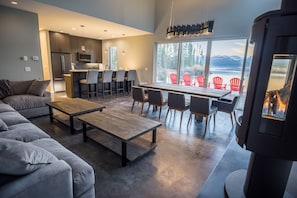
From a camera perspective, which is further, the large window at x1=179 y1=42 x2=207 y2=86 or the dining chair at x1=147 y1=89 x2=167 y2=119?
the large window at x1=179 y1=42 x2=207 y2=86

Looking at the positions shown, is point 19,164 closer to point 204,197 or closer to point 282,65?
point 204,197

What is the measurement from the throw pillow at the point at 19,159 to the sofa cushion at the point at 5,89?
349cm

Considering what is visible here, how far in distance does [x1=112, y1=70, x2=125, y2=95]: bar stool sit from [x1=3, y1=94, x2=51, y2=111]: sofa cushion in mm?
3143

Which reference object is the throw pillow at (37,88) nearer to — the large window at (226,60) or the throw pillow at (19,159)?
the throw pillow at (19,159)

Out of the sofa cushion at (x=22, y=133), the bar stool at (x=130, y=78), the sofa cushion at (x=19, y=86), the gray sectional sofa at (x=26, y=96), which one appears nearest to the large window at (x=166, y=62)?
the bar stool at (x=130, y=78)

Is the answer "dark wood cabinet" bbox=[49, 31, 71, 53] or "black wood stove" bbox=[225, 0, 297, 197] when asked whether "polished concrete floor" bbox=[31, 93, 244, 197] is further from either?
"dark wood cabinet" bbox=[49, 31, 71, 53]

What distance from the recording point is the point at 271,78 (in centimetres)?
133

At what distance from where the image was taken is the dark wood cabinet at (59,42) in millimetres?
6734

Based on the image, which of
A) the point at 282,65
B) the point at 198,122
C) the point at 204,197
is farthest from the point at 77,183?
the point at 198,122

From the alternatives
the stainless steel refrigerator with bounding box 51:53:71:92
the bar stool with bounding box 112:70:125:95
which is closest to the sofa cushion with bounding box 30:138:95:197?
the bar stool with bounding box 112:70:125:95

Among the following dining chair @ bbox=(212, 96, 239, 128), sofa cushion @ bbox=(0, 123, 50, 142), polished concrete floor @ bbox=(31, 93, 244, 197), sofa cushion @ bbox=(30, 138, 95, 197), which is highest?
dining chair @ bbox=(212, 96, 239, 128)

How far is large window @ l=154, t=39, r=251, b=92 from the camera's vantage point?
17.0 ft

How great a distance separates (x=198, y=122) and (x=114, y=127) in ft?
7.56

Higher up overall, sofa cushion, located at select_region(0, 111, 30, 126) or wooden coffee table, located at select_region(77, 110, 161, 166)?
sofa cushion, located at select_region(0, 111, 30, 126)
